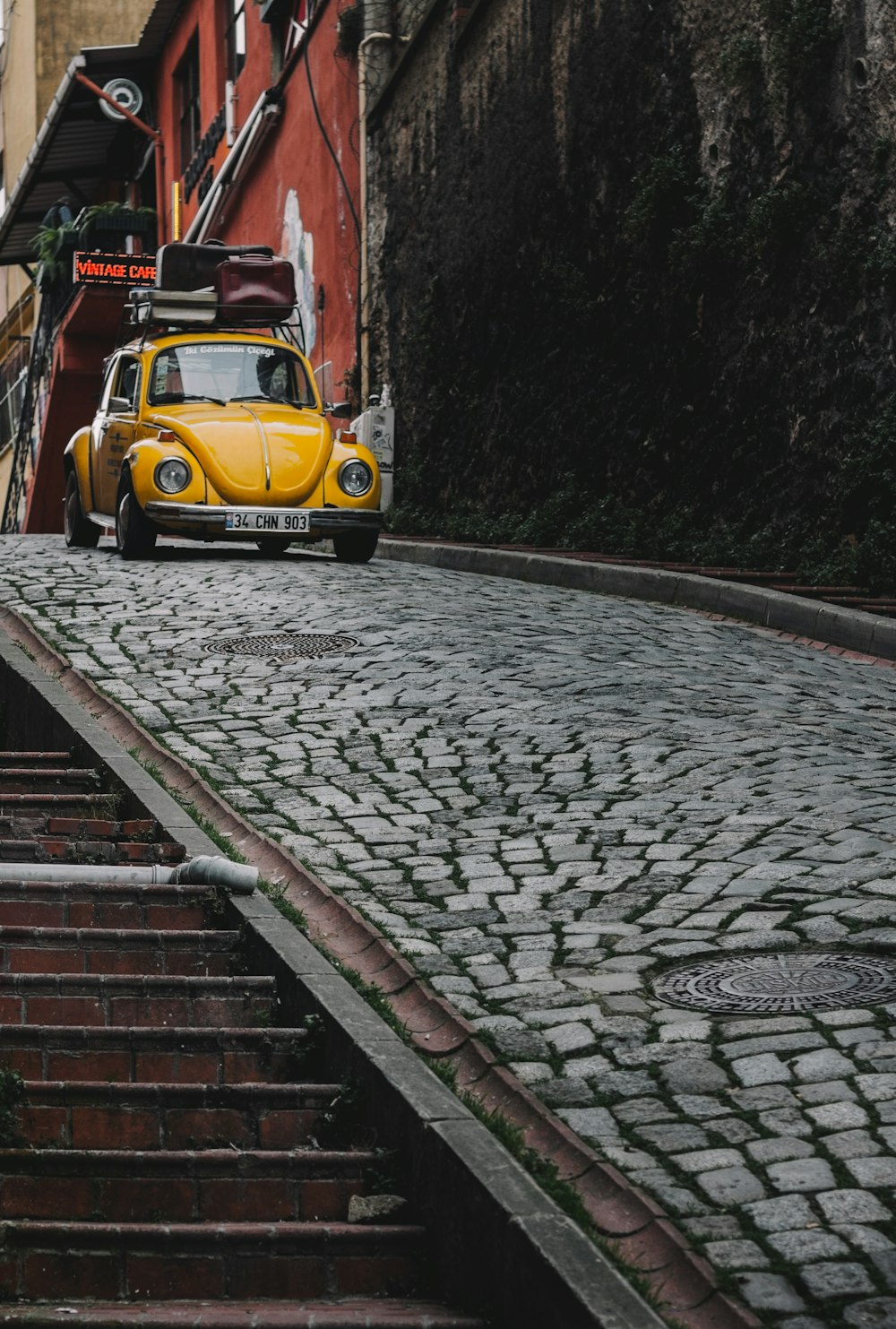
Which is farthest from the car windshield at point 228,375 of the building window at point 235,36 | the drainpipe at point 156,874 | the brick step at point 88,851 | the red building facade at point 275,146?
the building window at point 235,36

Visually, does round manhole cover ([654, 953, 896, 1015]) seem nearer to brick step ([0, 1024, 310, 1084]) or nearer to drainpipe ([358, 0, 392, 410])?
brick step ([0, 1024, 310, 1084])

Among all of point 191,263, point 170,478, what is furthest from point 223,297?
point 170,478

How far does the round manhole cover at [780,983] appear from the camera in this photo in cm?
489

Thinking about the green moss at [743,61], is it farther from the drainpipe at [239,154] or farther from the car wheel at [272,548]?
the drainpipe at [239,154]

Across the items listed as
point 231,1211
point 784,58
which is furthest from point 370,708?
point 784,58

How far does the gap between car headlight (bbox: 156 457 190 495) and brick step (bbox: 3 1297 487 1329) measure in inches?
443

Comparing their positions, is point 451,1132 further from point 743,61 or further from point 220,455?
point 743,61

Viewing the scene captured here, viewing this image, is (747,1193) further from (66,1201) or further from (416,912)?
(416,912)

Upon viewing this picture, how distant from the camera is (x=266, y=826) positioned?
7.04 metres

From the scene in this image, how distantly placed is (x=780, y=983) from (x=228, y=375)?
12.0m

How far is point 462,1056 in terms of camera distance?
4676 millimetres

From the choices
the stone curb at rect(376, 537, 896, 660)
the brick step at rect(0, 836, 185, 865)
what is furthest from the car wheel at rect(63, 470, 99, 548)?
the brick step at rect(0, 836, 185, 865)

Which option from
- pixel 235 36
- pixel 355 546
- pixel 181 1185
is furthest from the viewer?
pixel 235 36

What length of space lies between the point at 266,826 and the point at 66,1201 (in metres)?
2.94
